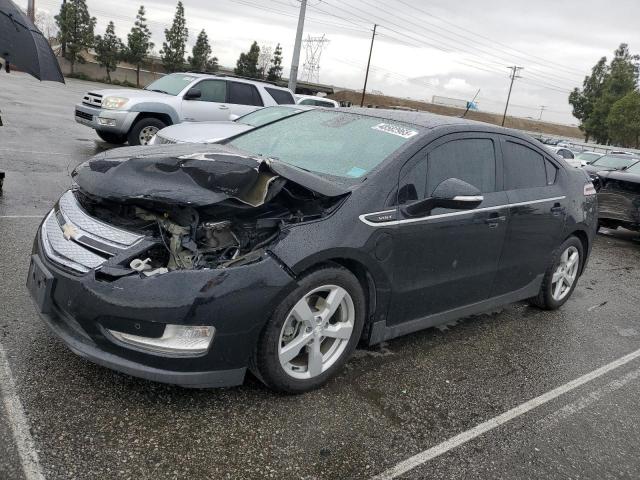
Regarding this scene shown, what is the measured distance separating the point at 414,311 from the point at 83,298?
2.03 meters

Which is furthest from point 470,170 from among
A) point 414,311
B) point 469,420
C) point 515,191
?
point 469,420

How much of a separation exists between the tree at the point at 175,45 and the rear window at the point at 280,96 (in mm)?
53705

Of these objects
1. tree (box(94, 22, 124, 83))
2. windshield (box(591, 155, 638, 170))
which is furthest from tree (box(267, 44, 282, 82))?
windshield (box(591, 155, 638, 170))

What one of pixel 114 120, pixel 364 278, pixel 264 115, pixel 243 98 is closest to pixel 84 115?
pixel 114 120

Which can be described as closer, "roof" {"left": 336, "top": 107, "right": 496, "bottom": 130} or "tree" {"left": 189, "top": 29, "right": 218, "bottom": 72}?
"roof" {"left": 336, "top": 107, "right": 496, "bottom": 130}

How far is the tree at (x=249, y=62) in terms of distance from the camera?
65169mm

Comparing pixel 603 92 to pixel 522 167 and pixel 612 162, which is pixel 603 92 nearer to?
pixel 612 162

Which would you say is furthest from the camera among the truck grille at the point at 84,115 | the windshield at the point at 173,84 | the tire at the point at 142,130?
the windshield at the point at 173,84

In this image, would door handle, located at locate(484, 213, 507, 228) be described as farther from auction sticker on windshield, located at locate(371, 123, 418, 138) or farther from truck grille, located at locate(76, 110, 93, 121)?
truck grille, located at locate(76, 110, 93, 121)

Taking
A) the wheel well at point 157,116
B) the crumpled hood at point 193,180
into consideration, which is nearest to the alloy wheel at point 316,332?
the crumpled hood at point 193,180

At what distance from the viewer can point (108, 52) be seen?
55.0 m

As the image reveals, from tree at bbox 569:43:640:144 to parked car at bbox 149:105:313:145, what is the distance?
62.8 m

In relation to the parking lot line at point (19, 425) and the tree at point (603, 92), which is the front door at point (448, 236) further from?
→ the tree at point (603, 92)

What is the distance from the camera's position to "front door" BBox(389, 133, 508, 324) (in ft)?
11.4
